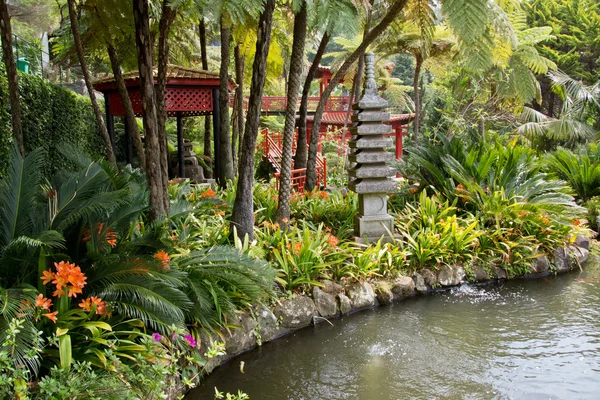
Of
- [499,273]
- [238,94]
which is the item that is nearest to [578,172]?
[499,273]

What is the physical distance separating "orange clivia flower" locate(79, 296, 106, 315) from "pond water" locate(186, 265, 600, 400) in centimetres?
116

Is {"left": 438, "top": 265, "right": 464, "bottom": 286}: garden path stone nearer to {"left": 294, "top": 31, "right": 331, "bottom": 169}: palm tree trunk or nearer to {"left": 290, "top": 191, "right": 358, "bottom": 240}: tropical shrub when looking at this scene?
{"left": 290, "top": 191, "right": 358, "bottom": 240}: tropical shrub

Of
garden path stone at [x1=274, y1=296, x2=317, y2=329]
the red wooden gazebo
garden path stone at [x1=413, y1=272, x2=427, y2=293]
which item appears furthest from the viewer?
→ the red wooden gazebo

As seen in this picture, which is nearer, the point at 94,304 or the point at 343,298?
the point at 94,304

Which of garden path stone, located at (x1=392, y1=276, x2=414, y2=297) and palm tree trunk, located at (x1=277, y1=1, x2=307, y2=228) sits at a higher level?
palm tree trunk, located at (x1=277, y1=1, x2=307, y2=228)

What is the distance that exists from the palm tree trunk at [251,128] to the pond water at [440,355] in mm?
1495

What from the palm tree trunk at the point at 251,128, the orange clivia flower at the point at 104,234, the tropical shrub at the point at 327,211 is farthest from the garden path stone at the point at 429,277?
the orange clivia flower at the point at 104,234

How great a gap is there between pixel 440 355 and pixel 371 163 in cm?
324

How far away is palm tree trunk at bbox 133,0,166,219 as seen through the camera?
5.23 m

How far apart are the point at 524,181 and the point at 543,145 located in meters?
10.2

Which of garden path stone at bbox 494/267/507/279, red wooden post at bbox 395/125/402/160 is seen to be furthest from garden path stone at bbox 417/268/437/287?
red wooden post at bbox 395/125/402/160

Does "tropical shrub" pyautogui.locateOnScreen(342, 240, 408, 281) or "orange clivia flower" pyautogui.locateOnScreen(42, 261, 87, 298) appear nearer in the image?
"orange clivia flower" pyautogui.locateOnScreen(42, 261, 87, 298)

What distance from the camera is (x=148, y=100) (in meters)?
5.34

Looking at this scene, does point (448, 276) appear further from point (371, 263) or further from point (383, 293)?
point (371, 263)
